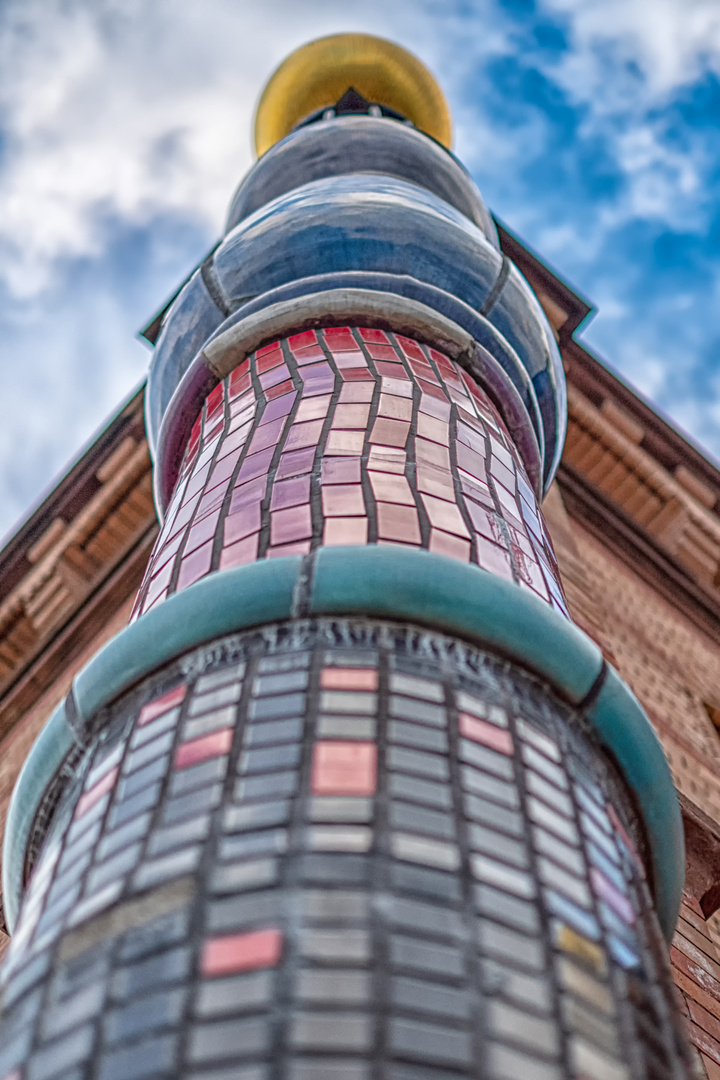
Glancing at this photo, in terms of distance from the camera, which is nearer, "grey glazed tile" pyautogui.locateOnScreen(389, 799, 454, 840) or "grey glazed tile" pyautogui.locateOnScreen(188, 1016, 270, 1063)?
"grey glazed tile" pyautogui.locateOnScreen(188, 1016, 270, 1063)

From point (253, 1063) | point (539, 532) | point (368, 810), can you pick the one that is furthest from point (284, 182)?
point (253, 1063)

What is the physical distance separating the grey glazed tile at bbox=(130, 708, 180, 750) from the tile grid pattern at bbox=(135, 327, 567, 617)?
0.37m

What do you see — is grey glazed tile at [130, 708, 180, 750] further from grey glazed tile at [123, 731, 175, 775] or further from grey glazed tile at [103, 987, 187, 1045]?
grey glazed tile at [103, 987, 187, 1045]

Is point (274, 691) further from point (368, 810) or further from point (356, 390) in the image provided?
point (356, 390)

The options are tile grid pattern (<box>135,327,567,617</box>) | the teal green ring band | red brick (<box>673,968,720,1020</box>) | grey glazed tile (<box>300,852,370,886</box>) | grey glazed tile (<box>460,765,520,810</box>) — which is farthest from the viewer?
red brick (<box>673,968,720,1020</box>)

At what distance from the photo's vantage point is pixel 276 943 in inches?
53.2

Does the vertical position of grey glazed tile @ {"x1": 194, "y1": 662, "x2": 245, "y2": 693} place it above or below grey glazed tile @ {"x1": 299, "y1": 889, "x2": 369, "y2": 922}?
above

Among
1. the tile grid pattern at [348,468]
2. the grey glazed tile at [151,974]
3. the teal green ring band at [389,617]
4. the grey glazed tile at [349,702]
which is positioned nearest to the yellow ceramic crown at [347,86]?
the tile grid pattern at [348,468]

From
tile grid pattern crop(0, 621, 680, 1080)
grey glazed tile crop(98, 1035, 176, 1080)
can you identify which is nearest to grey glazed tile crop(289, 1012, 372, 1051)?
tile grid pattern crop(0, 621, 680, 1080)

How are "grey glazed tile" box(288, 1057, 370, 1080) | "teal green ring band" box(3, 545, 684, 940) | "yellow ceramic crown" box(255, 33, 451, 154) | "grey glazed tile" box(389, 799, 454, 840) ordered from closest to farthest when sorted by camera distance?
1. "grey glazed tile" box(288, 1057, 370, 1080)
2. "grey glazed tile" box(389, 799, 454, 840)
3. "teal green ring band" box(3, 545, 684, 940)
4. "yellow ceramic crown" box(255, 33, 451, 154)

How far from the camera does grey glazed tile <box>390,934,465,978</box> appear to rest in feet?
4.42

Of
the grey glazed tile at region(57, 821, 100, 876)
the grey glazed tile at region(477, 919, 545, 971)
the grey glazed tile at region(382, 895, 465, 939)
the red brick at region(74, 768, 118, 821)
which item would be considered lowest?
the grey glazed tile at region(477, 919, 545, 971)

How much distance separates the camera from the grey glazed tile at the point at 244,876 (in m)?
1.44

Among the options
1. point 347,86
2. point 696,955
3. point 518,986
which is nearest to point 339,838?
point 518,986
